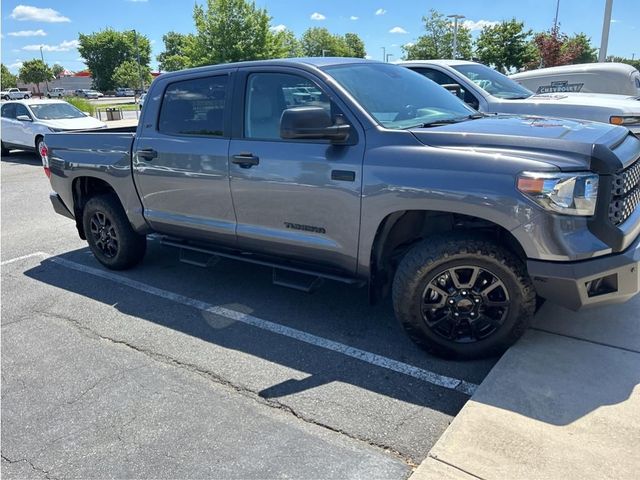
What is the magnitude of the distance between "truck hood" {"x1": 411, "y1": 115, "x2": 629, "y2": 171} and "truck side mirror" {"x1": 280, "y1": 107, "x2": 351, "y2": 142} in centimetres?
49

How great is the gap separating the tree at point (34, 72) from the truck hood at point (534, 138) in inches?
4216

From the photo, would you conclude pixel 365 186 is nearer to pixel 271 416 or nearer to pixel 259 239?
pixel 259 239

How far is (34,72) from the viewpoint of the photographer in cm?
9400

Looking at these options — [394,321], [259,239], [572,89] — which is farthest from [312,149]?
[572,89]

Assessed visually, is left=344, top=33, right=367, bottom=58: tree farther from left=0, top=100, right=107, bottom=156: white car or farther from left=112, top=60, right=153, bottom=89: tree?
left=0, top=100, right=107, bottom=156: white car

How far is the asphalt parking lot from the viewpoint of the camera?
2.65m

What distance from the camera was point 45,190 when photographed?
34.0ft

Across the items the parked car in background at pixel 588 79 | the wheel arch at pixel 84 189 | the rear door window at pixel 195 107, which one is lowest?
the wheel arch at pixel 84 189

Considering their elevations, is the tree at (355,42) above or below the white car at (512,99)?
above

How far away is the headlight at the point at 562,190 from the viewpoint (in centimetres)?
280

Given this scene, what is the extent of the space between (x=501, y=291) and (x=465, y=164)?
815 millimetres

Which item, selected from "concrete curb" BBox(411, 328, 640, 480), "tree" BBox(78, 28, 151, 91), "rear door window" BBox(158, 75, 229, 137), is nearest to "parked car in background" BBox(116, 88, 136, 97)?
"tree" BBox(78, 28, 151, 91)

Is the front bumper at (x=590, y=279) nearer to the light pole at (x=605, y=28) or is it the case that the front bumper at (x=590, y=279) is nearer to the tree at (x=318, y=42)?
the light pole at (x=605, y=28)

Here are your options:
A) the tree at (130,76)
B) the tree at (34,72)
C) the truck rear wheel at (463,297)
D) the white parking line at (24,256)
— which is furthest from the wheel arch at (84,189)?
the tree at (34,72)
